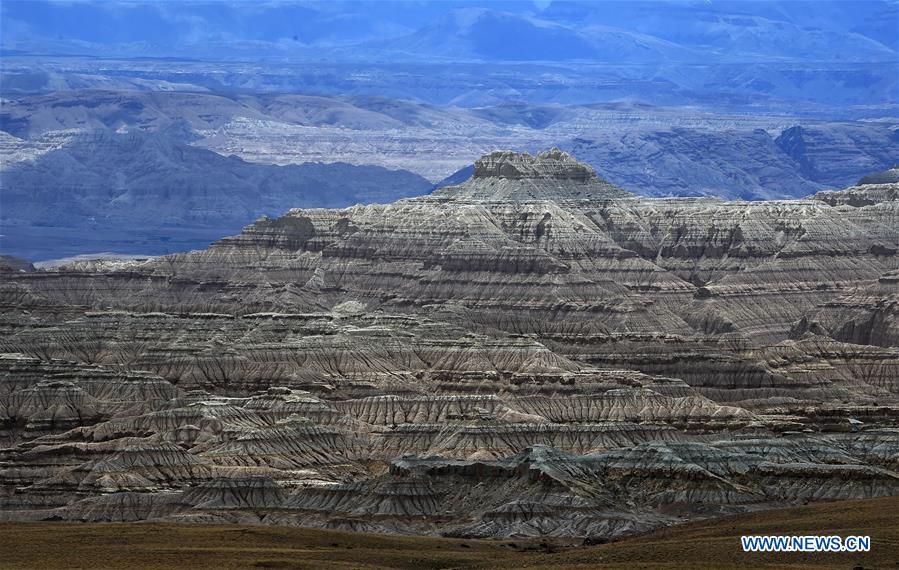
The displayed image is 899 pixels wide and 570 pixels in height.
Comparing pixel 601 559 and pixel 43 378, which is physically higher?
pixel 601 559

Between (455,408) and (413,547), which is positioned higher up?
(413,547)

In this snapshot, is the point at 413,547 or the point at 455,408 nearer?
the point at 413,547

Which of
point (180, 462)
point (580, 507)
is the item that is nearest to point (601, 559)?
point (580, 507)

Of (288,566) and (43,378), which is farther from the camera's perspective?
(43,378)

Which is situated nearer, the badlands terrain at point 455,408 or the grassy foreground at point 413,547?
the grassy foreground at point 413,547

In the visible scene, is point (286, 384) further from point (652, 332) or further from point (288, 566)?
point (288, 566)
